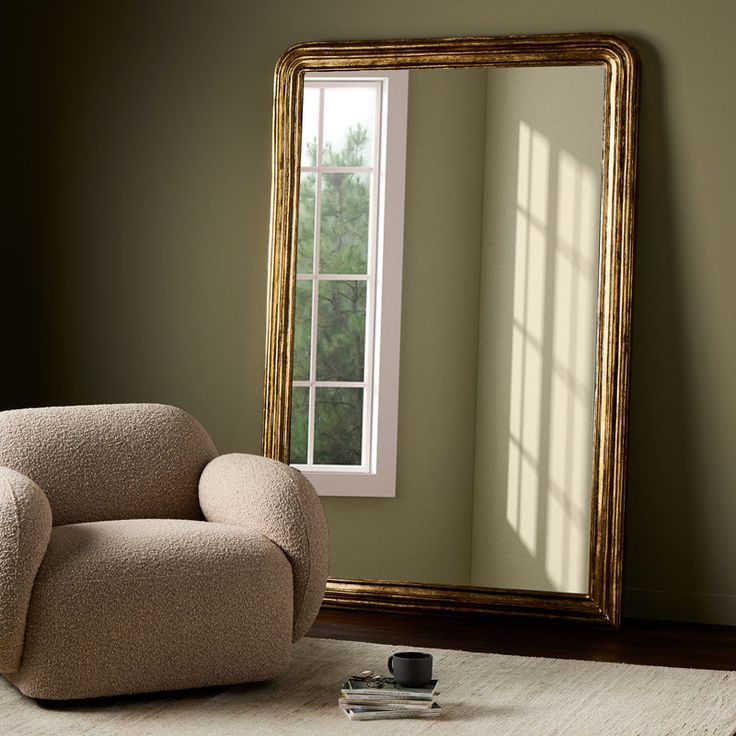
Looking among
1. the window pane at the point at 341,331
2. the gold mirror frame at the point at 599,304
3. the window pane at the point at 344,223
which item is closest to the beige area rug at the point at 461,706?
the gold mirror frame at the point at 599,304

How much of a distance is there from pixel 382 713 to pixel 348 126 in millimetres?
2077

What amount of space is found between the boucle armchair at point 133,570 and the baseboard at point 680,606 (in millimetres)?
1404

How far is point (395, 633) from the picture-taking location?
3465 mm

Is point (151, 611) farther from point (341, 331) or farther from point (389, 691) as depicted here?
point (341, 331)

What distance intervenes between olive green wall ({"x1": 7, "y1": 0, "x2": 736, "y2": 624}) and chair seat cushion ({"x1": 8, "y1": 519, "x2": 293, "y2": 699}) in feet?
4.66

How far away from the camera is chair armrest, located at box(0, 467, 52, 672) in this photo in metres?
2.41

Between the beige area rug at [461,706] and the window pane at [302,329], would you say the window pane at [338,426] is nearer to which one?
the window pane at [302,329]

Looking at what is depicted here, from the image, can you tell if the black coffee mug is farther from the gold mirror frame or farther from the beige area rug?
the gold mirror frame

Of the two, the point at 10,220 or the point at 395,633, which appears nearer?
the point at 395,633

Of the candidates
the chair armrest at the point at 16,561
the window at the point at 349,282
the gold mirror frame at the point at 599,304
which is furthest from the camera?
the window at the point at 349,282

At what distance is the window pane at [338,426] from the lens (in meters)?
3.84

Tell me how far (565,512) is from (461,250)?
92 cm

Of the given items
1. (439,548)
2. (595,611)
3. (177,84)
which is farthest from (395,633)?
(177,84)

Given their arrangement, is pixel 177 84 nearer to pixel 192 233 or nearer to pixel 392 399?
pixel 192 233
